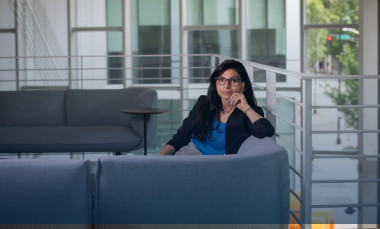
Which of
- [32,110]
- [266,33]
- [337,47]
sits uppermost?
[266,33]

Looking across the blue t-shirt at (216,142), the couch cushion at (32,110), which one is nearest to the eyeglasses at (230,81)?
the blue t-shirt at (216,142)

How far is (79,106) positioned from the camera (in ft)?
16.4

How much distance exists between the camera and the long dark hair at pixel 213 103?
9.20 feet

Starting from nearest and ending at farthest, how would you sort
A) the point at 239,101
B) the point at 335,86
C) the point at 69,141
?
the point at 239,101
the point at 69,141
the point at 335,86

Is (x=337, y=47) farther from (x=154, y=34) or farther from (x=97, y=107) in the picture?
(x=97, y=107)

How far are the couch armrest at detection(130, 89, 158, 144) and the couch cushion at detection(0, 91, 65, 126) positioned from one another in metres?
0.69

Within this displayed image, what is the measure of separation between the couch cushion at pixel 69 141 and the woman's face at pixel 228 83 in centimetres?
180

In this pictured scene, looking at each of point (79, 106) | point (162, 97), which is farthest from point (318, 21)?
point (79, 106)

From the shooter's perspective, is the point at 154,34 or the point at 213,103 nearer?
the point at 213,103

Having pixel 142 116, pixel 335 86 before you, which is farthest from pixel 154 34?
pixel 142 116

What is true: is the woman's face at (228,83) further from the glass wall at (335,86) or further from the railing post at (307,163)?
the glass wall at (335,86)

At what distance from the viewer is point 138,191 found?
185 cm

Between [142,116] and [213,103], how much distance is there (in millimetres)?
1791

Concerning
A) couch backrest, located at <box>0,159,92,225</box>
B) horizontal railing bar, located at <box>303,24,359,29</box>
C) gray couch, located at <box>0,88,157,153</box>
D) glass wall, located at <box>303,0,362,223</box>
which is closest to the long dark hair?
couch backrest, located at <box>0,159,92,225</box>
